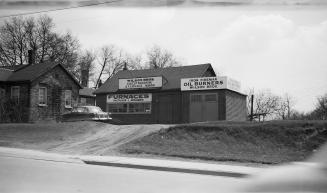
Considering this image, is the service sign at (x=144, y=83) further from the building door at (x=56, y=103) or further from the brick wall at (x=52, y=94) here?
the building door at (x=56, y=103)

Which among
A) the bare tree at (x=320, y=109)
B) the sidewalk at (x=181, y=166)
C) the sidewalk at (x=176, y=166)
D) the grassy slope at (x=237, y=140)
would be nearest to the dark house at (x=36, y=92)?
the grassy slope at (x=237, y=140)

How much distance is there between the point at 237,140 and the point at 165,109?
14561 millimetres

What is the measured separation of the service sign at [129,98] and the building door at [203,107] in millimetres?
4006

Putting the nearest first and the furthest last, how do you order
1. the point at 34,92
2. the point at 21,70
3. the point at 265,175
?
the point at 265,175, the point at 34,92, the point at 21,70

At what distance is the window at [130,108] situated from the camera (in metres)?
33.9

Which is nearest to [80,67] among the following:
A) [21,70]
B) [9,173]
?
[21,70]

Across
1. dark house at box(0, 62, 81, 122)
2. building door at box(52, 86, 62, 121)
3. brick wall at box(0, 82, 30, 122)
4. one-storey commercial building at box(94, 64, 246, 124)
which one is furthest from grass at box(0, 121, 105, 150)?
building door at box(52, 86, 62, 121)

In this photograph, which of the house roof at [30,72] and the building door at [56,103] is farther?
the building door at [56,103]

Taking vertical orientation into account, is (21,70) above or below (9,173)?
above

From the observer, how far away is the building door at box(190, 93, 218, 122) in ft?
102

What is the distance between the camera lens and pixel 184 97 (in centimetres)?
3241

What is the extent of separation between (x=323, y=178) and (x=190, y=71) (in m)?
33.8

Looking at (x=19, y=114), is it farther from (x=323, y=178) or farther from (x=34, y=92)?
(x=323, y=178)

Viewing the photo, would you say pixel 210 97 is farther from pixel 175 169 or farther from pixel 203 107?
pixel 175 169
